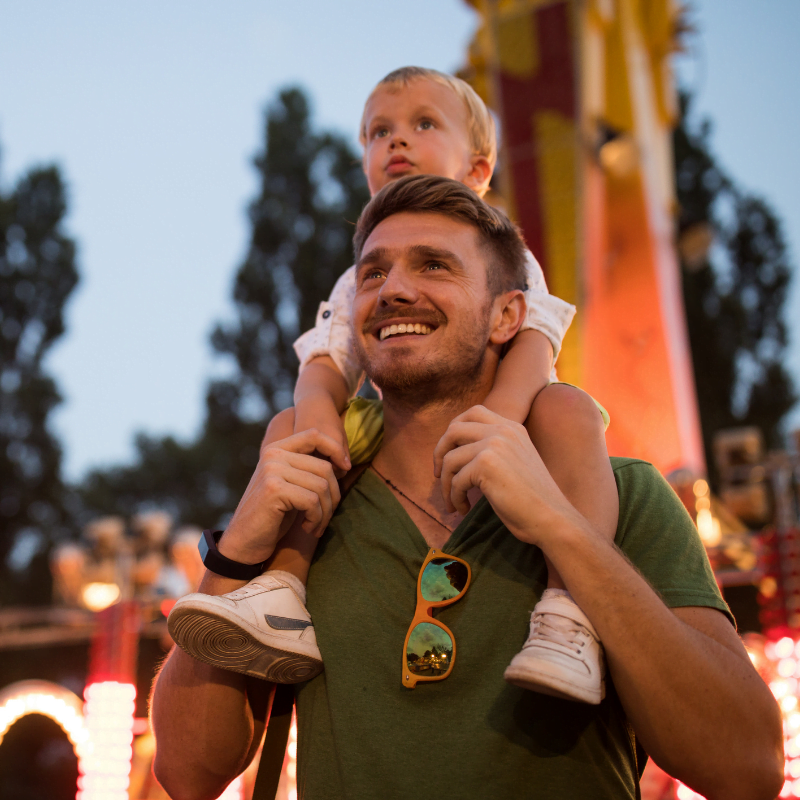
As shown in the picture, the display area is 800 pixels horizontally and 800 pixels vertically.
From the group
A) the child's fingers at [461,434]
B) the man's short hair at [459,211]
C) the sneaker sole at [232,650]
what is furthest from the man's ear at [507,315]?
the sneaker sole at [232,650]

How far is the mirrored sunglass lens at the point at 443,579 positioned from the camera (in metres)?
1.38

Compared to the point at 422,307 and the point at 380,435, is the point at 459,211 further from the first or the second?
the point at 380,435

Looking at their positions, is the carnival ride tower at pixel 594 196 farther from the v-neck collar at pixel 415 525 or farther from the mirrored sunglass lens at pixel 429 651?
the mirrored sunglass lens at pixel 429 651

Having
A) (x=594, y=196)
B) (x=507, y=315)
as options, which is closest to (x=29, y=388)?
(x=594, y=196)

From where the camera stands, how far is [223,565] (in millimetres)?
1416

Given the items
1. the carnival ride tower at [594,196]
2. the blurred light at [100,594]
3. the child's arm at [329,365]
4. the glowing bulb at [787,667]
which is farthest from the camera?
the blurred light at [100,594]

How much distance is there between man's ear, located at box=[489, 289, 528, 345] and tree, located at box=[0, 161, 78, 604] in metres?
15.9

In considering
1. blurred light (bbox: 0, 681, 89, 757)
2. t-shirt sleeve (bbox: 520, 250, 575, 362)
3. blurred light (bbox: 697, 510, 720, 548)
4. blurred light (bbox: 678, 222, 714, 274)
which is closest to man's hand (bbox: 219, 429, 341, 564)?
t-shirt sleeve (bbox: 520, 250, 575, 362)

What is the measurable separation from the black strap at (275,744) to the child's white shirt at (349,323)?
2.60ft

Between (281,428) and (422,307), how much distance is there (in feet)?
1.41

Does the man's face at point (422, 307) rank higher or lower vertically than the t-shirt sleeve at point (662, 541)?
higher

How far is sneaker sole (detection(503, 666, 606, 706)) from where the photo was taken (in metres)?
1.10

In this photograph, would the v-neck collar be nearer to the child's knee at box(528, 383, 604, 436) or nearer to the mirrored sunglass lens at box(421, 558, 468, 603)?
the mirrored sunglass lens at box(421, 558, 468, 603)

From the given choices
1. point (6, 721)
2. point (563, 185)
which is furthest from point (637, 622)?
point (563, 185)
